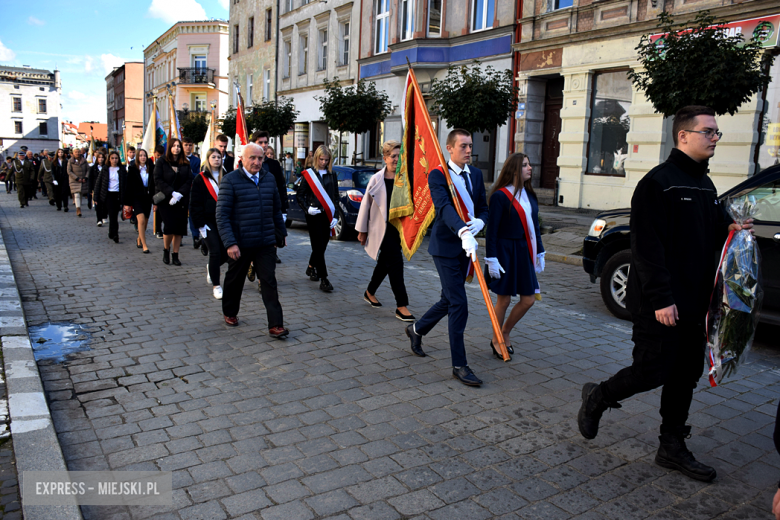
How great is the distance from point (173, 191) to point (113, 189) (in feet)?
11.9

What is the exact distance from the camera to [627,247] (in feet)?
23.7

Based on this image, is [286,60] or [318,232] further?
[286,60]

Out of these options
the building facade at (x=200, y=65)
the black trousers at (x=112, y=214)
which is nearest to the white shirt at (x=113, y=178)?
the black trousers at (x=112, y=214)

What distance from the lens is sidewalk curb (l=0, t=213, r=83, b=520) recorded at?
9.41ft

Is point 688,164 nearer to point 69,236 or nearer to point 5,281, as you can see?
point 5,281

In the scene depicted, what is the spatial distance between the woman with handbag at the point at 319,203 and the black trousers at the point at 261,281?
2083mm

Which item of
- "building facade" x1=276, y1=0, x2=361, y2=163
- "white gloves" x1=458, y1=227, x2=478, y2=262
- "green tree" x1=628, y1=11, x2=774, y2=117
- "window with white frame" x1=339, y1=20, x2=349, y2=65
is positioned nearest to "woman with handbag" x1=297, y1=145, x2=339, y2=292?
"white gloves" x1=458, y1=227, x2=478, y2=262

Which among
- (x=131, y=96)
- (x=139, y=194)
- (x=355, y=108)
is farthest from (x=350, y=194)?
(x=131, y=96)

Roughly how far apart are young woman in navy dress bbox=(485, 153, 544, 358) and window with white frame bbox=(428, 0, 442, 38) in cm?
1888

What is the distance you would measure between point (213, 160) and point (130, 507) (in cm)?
550

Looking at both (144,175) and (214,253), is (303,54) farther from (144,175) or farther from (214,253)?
(214,253)

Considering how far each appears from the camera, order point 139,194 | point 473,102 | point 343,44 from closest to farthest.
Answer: point 139,194 < point 473,102 < point 343,44

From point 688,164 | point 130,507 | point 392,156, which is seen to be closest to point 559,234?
point 392,156

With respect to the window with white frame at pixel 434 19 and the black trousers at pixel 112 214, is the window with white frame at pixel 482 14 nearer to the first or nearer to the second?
the window with white frame at pixel 434 19
